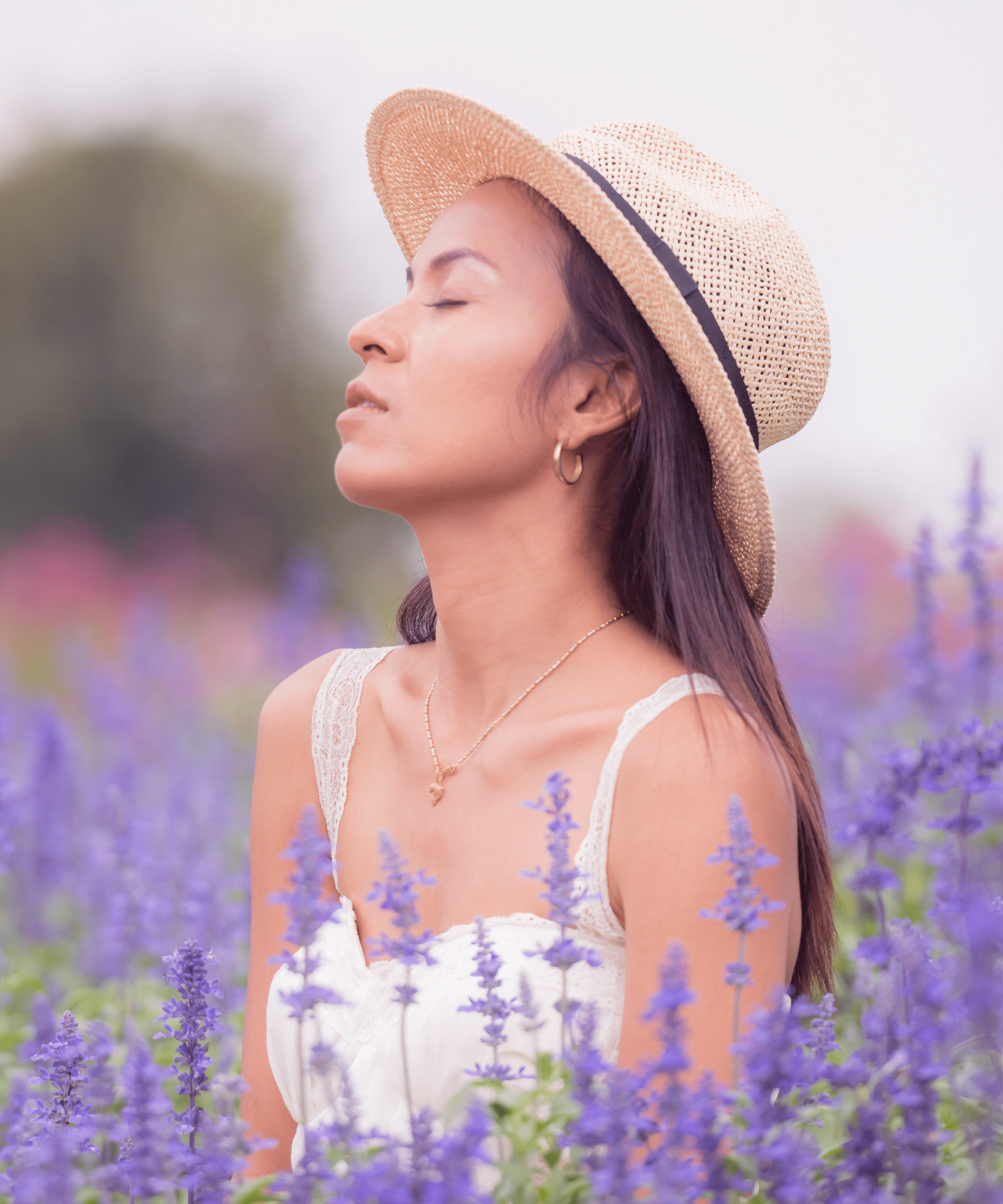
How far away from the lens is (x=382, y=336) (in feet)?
7.68

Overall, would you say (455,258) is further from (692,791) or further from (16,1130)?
(16,1130)

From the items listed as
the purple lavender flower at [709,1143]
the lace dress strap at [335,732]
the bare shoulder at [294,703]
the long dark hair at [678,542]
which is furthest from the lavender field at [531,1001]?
the bare shoulder at [294,703]

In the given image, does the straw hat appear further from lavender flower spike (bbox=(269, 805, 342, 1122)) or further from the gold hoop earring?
lavender flower spike (bbox=(269, 805, 342, 1122))

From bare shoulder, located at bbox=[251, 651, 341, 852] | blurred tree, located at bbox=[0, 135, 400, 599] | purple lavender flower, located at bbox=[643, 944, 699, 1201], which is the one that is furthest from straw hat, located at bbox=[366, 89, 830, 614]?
blurred tree, located at bbox=[0, 135, 400, 599]

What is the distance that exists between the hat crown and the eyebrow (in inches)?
10.0

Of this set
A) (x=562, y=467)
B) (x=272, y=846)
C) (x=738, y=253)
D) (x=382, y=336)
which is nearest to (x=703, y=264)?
(x=738, y=253)

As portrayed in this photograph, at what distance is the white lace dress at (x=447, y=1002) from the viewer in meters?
2.09

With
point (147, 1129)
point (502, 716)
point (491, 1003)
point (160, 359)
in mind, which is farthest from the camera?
point (160, 359)

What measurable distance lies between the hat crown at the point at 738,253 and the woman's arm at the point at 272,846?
1.09 meters

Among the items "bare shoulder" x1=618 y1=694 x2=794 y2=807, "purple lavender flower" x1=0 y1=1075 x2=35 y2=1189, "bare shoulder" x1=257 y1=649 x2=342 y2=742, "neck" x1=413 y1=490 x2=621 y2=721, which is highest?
"neck" x1=413 y1=490 x2=621 y2=721

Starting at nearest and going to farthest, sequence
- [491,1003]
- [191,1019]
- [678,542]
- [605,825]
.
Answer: [491,1003] < [191,1019] < [605,825] < [678,542]

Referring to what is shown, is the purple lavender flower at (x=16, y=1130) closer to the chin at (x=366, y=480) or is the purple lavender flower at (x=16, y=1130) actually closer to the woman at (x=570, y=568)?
the woman at (x=570, y=568)

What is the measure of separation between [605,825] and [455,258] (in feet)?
3.37

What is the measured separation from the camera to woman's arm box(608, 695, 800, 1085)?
6.38 feet
